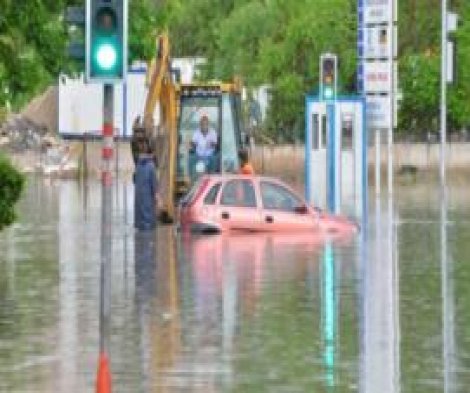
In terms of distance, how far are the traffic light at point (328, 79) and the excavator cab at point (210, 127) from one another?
282 cm

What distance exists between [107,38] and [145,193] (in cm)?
2303

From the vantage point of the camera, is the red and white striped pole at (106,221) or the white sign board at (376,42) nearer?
the red and white striped pole at (106,221)

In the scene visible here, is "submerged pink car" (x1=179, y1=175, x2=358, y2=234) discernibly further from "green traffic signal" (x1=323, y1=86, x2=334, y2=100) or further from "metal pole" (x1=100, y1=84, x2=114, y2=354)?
"metal pole" (x1=100, y1=84, x2=114, y2=354)

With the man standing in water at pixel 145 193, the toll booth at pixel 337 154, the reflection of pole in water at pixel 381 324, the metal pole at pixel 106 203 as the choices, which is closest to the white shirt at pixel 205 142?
the toll booth at pixel 337 154

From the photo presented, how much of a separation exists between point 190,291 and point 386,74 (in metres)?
21.4

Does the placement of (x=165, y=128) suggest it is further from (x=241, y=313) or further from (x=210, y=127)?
(x=241, y=313)

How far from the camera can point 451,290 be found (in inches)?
914

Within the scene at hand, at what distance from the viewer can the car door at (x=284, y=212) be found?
112 ft

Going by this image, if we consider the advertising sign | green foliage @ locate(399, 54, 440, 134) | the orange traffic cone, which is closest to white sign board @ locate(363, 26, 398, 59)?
the advertising sign

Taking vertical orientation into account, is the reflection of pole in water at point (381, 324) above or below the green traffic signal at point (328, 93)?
below

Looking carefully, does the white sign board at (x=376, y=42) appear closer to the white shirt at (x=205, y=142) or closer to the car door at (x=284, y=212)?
the white shirt at (x=205, y=142)

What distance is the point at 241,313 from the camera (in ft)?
67.4

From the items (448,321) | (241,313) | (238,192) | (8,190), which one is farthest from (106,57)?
(238,192)

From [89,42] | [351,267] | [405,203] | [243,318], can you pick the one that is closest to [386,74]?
[405,203]
